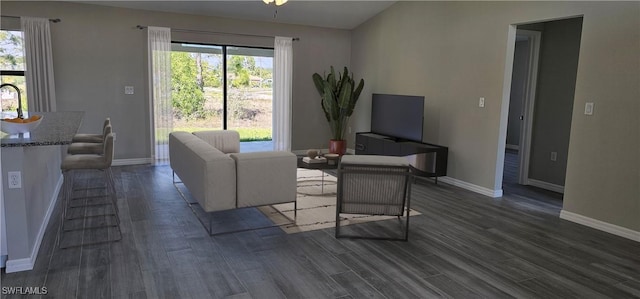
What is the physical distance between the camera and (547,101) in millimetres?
5773

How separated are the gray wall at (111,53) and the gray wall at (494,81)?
2.10 m

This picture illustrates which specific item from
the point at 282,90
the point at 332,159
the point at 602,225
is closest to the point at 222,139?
the point at 332,159

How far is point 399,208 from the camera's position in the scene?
12.1ft

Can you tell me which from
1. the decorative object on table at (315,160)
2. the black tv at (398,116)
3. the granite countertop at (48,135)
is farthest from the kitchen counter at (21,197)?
the black tv at (398,116)

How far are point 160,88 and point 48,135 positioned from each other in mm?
3545

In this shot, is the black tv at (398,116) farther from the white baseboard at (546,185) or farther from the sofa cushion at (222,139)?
the sofa cushion at (222,139)

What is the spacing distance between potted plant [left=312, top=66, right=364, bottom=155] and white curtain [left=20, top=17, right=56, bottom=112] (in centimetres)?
400

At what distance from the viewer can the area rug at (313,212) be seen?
158 inches

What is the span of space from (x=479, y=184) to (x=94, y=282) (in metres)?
4.41

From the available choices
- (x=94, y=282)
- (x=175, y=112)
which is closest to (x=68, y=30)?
(x=175, y=112)

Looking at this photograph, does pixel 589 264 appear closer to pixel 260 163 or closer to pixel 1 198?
pixel 260 163

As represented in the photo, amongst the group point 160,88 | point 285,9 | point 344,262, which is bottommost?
point 344,262

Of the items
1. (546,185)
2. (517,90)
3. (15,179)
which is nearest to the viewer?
(15,179)

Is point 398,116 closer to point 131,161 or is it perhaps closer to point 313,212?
point 313,212
